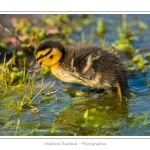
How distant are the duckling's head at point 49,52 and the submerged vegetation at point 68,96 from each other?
0.19 m

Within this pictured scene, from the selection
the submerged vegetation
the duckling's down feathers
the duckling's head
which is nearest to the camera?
the submerged vegetation

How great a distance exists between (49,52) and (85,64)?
400 mm

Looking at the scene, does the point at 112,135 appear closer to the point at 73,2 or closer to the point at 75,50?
the point at 75,50

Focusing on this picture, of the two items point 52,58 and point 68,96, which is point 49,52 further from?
point 68,96

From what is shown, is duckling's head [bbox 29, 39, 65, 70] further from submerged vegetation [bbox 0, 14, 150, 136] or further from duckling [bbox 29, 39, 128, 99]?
submerged vegetation [bbox 0, 14, 150, 136]

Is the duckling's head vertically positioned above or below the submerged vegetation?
above

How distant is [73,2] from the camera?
537 cm

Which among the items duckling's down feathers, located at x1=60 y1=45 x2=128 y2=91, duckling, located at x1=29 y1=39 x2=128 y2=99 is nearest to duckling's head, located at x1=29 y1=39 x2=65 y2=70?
duckling, located at x1=29 y1=39 x2=128 y2=99

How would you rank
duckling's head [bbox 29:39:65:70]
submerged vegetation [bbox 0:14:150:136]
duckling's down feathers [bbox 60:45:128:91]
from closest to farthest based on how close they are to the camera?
submerged vegetation [bbox 0:14:150:136], duckling's down feathers [bbox 60:45:128:91], duckling's head [bbox 29:39:65:70]

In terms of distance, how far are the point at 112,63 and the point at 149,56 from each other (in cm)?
130

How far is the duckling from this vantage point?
4.69m

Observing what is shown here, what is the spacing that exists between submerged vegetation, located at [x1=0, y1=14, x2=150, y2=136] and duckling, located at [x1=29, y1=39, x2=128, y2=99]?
167 millimetres

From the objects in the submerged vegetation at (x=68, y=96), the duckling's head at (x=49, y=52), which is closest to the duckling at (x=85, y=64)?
the duckling's head at (x=49, y=52)

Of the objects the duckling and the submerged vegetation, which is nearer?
the submerged vegetation
